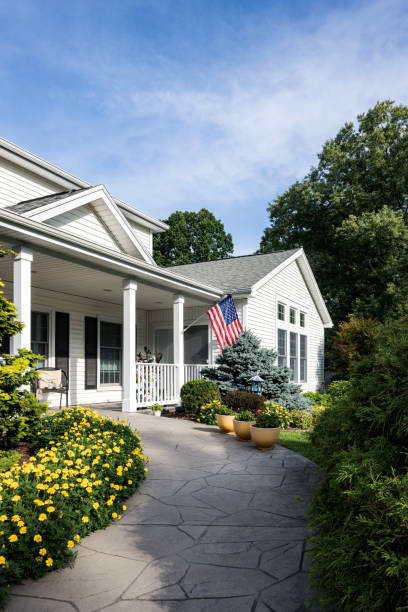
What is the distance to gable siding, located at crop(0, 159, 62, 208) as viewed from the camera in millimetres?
10242

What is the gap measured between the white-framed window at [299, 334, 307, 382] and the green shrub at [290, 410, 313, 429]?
633cm

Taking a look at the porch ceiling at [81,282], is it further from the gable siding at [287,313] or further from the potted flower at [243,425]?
the potted flower at [243,425]

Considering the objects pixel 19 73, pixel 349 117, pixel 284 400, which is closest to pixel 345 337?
pixel 284 400

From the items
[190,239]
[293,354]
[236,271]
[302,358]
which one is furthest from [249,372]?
[190,239]

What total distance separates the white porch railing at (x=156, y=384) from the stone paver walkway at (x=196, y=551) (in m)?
4.12

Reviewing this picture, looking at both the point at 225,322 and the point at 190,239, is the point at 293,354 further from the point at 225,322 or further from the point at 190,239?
the point at 190,239

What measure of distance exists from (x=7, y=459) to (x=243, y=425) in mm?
4062

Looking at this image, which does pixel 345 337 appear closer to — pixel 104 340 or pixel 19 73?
pixel 104 340

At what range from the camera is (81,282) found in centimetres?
1024

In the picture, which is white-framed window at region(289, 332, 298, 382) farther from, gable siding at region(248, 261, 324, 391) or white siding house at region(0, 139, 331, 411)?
gable siding at region(248, 261, 324, 391)

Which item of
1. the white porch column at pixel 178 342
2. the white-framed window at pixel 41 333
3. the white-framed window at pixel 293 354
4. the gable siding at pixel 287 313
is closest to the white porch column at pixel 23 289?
the white-framed window at pixel 41 333

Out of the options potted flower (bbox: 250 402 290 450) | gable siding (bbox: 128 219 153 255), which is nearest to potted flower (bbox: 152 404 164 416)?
potted flower (bbox: 250 402 290 450)

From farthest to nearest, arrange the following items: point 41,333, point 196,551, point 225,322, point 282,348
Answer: point 282,348 < point 225,322 < point 41,333 < point 196,551

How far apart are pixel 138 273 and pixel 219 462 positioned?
188 inches
